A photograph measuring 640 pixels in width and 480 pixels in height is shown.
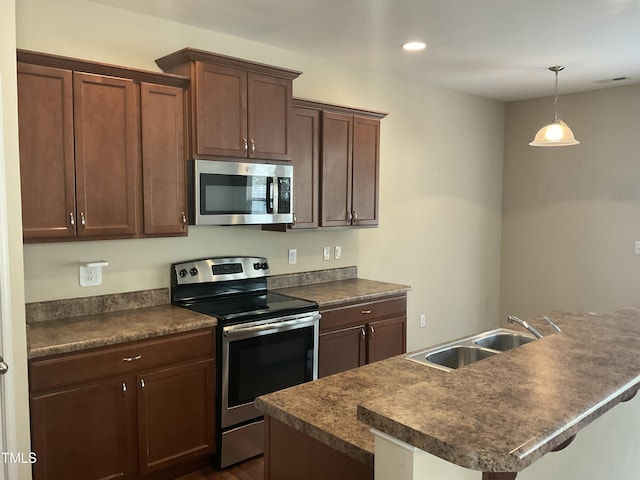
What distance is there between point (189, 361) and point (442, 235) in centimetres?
322

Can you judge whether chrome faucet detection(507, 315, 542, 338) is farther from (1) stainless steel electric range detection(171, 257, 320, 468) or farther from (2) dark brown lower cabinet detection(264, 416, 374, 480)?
(1) stainless steel electric range detection(171, 257, 320, 468)

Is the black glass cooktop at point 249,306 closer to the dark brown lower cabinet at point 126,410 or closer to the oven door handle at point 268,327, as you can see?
the oven door handle at point 268,327

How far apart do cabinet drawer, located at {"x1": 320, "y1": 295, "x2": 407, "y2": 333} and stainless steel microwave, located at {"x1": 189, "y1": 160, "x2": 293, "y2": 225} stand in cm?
72

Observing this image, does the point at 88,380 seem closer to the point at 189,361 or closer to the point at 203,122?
the point at 189,361

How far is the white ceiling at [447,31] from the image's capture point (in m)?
2.98

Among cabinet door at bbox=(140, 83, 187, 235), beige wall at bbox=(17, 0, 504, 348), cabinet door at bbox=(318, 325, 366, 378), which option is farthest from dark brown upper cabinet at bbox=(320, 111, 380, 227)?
cabinet door at bbox=(140, 83, 187, 235)

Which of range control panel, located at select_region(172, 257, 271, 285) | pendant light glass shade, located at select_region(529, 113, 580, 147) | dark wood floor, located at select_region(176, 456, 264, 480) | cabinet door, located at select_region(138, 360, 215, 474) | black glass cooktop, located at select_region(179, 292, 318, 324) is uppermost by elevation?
pendant light glass shade, located at select_region(529, 113, 580, 147)

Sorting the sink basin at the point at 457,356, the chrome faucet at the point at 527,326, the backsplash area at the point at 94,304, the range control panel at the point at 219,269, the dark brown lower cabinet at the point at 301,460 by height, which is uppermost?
the range control panel at the point at 219,269

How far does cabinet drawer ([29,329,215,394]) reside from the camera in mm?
2398

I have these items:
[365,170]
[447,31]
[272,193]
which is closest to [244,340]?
[272,193]

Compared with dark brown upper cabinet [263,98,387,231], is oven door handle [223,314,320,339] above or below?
below

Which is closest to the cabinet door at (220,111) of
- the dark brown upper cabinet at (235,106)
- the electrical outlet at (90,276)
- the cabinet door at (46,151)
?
the dark brown upper cabinet at (235,106)

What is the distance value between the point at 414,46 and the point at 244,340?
7.73 ft

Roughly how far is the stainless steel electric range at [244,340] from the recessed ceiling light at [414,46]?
1896mm
